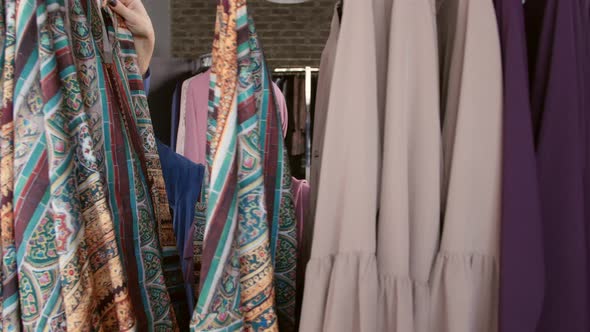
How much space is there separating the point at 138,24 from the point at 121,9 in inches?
1.3

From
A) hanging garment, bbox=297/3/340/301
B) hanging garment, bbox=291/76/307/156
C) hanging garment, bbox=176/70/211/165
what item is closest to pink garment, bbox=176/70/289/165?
hanging garment, bbox=176/70/211/165

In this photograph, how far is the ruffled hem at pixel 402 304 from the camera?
53 cm

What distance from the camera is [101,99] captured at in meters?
0.55

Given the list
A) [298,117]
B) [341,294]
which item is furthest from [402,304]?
[298,117]

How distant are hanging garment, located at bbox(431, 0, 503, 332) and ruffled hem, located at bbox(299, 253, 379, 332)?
83 mm

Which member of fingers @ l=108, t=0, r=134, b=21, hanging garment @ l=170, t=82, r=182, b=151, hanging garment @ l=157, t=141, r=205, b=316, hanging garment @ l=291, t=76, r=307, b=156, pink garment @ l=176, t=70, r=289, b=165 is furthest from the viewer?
hanging garment @ l=291, t=76, r=307, b=156

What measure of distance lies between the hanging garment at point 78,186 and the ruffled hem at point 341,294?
7.8 inches

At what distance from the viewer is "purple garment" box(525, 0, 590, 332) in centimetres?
54

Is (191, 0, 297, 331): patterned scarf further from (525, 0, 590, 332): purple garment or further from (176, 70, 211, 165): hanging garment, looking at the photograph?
(176, 70, 211, 165): hanging garment

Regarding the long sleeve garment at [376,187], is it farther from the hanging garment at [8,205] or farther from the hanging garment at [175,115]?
the hanging garment at [175,115]

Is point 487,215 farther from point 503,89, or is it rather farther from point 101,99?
point 101,99

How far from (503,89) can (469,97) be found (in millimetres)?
46

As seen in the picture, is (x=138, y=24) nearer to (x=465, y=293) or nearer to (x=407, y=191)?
(x=407, y=191)

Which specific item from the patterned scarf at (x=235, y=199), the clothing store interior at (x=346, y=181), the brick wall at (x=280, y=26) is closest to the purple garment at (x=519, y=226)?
the clothing store interior at (x=346, y=181)
